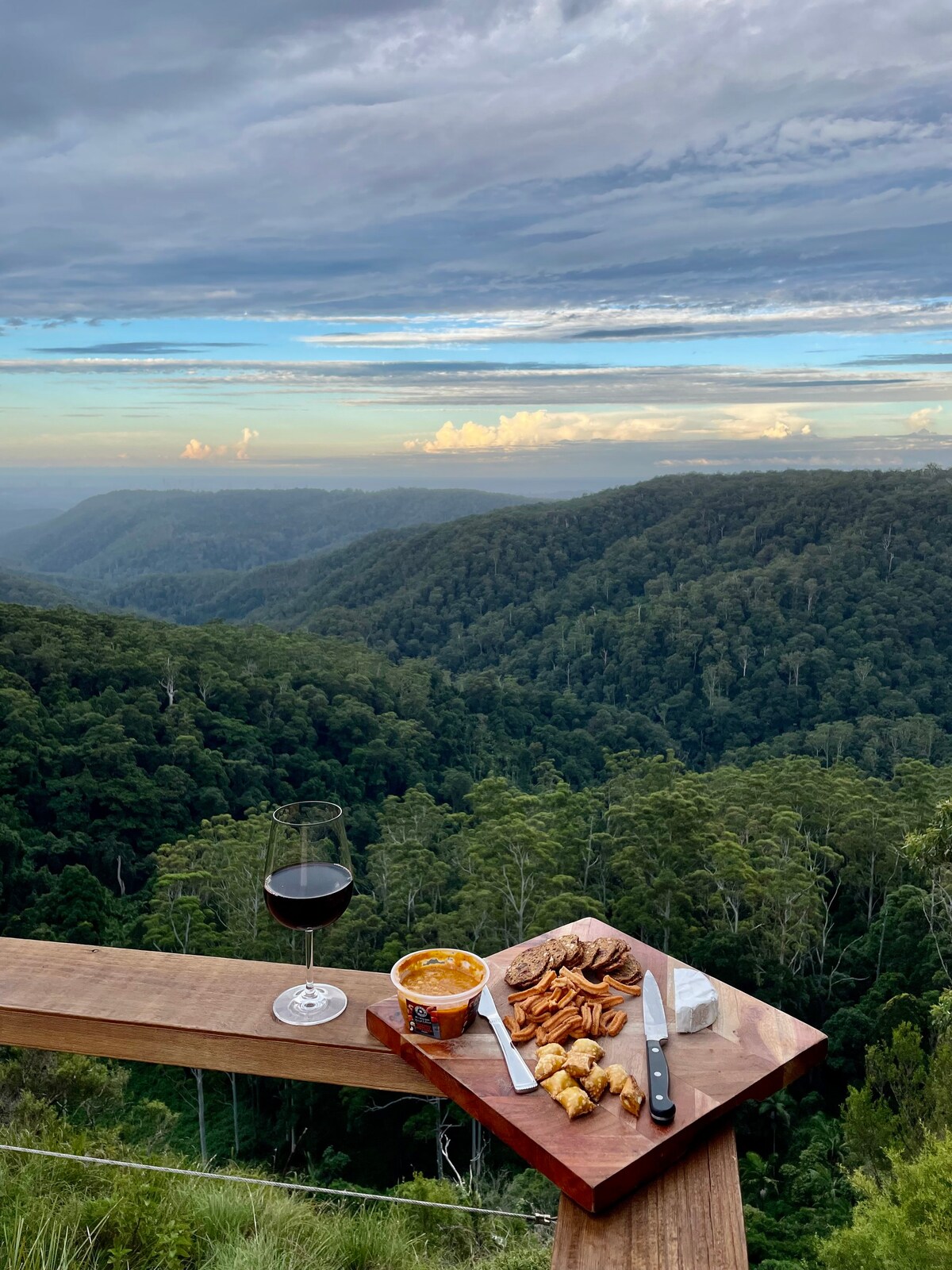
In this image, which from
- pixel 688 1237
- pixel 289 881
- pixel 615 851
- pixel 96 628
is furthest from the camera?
pixel 96 628

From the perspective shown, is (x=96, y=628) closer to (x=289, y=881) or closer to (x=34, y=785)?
(x=34, y=785)

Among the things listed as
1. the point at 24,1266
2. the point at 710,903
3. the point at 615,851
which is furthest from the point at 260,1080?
the point at 24,1266

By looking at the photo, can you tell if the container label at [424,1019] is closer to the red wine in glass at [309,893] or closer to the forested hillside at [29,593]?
the red wine in glass at [309,893]

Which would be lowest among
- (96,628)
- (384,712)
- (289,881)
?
(384,712)

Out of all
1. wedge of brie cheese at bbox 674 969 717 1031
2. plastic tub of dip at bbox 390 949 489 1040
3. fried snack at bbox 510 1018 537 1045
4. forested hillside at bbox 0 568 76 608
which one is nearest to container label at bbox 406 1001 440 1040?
plastic tub of dip at bbox 390 949 489 1040

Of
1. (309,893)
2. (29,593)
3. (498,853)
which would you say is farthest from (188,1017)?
(29,593)

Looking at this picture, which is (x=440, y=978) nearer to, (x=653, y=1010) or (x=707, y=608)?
(x=653, y=1010)
